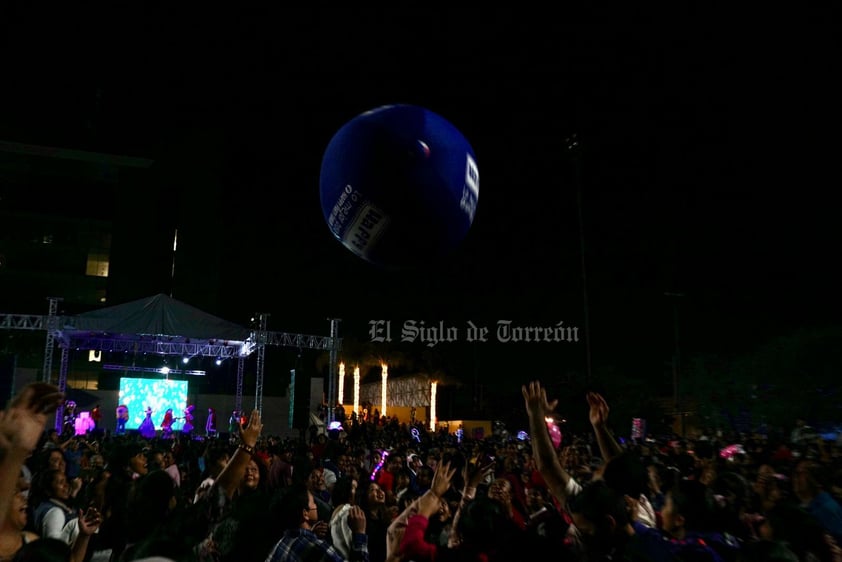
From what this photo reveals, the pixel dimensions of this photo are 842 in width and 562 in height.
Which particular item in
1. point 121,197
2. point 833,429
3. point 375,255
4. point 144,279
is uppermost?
point 121,197

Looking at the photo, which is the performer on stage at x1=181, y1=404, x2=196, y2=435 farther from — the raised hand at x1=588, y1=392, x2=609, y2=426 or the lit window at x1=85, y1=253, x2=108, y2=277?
the raised hand at x1=588, y1=392, x2=609, y2=426

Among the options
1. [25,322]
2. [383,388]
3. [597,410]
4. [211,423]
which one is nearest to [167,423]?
[211,423]

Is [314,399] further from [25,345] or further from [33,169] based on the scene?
[33,169]

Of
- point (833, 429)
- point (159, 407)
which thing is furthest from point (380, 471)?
point (833, 429)

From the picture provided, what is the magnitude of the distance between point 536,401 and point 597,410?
71cm

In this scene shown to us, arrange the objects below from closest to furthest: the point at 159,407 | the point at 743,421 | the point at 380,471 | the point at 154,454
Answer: the point at 154,454 → the point at 380,471 → the point at 159,407 → the point at 743,421

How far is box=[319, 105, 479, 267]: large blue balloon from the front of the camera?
4215 millimetres

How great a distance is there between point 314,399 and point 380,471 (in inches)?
597

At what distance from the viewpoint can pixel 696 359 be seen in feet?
131

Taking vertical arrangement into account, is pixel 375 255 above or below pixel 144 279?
below

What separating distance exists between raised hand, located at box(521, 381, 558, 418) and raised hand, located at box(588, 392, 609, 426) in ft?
1.60

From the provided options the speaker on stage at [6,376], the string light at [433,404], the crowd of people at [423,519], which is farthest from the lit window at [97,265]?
the crowd of people at [423,519]

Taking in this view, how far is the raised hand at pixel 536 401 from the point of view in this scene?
4051 mm

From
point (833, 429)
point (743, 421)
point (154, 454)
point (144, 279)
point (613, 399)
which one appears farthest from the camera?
point (613, 399)
